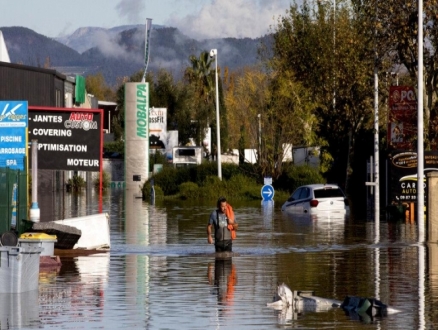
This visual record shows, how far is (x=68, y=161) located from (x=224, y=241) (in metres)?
5.09

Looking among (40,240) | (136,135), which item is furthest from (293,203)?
(136,135)

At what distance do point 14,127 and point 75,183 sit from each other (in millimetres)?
56924

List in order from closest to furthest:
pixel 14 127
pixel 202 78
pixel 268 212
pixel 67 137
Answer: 1. pixel 14 127
2. pixel 67 137
3. pixel 268 212
4. pixel 202 78

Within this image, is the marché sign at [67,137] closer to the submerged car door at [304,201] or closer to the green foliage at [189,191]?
the submerged car door at [304,201]

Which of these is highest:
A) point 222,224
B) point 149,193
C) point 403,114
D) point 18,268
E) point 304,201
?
point 403,114

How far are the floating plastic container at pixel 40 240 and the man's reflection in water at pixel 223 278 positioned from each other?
310 cm

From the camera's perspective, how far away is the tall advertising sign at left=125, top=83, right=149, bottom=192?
9081cm

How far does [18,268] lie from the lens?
1903 cm

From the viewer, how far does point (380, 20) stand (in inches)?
1826

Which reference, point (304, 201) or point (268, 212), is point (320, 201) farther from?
point (268, 212)

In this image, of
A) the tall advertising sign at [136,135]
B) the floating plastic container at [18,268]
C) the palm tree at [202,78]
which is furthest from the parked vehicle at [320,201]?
the palm tree at [202,78]

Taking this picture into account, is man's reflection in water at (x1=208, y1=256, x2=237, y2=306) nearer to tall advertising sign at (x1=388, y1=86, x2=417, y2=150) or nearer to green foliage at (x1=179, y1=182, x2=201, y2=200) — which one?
tall advertising sign at (x1=388, y1=86, x2=417, y2=150)

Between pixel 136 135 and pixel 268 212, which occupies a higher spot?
pixel 136 135

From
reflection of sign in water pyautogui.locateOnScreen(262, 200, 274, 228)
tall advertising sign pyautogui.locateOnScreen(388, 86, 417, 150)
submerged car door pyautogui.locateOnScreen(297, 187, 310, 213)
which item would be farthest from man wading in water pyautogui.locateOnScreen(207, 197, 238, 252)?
submerged car door pyautogui.locateOnScreen(297, 187, 310, 213)
